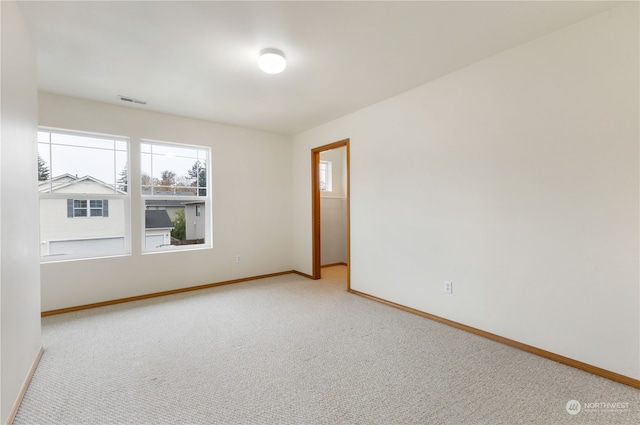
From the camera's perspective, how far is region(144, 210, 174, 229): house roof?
12.9 feet

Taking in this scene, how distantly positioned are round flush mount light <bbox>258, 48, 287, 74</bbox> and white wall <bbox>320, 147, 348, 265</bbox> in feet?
10.6

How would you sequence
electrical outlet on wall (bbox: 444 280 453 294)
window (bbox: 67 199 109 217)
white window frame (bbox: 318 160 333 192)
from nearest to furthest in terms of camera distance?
1. electrical outlet on wall (bbox: 444 280 453 294)
2. window (bbox: 67 199 109 217)
3. white window frame (bbox: 318 160 333 192)

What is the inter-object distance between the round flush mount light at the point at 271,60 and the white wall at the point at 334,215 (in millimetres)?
3237

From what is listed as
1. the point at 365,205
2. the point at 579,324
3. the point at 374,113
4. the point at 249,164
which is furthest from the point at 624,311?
the point at 249,164

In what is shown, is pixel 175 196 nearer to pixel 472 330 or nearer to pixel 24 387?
pixel 24 387

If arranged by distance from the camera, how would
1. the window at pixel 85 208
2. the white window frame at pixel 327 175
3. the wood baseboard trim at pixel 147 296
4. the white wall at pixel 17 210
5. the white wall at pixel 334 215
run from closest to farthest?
the white wall at pixel 17 210, the wood baseboard trim at pixel 147 296, the window at pixel 85 208, the white wall at pixel 334 215, the white window frame at pixel 327 175

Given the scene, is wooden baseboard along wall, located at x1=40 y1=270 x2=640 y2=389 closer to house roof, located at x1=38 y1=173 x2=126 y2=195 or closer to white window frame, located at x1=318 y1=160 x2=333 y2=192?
house roof, located at x1=38 y1=173 x2=126 y2=195

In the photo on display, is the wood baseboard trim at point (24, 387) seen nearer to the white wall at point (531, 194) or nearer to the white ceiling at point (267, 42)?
the white ceiling at point (267, 42)

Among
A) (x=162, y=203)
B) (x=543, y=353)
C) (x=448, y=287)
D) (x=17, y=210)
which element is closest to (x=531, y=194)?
(x=448, y=287)

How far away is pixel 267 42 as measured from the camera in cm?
228

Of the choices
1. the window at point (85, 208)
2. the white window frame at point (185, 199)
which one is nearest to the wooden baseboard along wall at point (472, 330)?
the white window frame at point (185, 199)

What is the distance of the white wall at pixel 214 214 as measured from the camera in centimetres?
332

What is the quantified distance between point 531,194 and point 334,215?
12.7 feet

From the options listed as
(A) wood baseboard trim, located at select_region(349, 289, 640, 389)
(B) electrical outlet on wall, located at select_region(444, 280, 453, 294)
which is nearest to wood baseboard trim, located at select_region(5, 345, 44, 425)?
(A) wood baseboard trim, located at select_region(349, 289, 640, 389)
